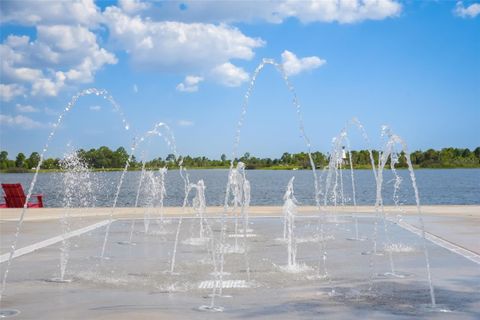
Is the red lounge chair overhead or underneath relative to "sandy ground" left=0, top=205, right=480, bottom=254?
overhead

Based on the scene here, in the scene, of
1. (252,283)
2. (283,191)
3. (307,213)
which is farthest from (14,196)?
(283,191)

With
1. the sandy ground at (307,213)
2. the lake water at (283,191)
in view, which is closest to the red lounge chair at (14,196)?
the sandy ground at (307,213)

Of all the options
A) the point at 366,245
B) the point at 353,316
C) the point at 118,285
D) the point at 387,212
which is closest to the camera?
the point at 353,316

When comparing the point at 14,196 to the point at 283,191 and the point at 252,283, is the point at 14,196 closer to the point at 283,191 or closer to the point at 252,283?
the point at 252,283

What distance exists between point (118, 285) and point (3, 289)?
4.90 feet

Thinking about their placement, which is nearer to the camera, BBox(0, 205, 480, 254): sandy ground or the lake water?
BBox(0, 205, 480, 254): sandy ground

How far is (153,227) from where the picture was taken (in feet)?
55.8

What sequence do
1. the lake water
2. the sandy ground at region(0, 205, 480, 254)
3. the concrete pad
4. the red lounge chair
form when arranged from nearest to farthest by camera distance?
the concrete pad, the sandy ground at region(0, 205, 480, 254), the red lounge chair, the lake water

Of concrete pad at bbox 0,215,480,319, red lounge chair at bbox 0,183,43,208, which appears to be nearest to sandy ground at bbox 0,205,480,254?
concrete pad at bbox 0,215,480,319

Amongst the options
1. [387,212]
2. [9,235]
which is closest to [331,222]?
[387,212]

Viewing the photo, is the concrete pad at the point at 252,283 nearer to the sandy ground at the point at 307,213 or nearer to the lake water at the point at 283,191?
the sandy ground at the point at 307,213

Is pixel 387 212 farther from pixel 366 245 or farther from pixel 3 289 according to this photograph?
pixel 3 289

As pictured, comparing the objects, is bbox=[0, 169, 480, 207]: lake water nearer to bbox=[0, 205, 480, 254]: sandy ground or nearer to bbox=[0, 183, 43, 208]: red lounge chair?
bbox=[0, 205, 480, 254]: sandy ground

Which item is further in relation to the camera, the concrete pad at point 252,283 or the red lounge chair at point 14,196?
the red lounge chair at point 14,196
